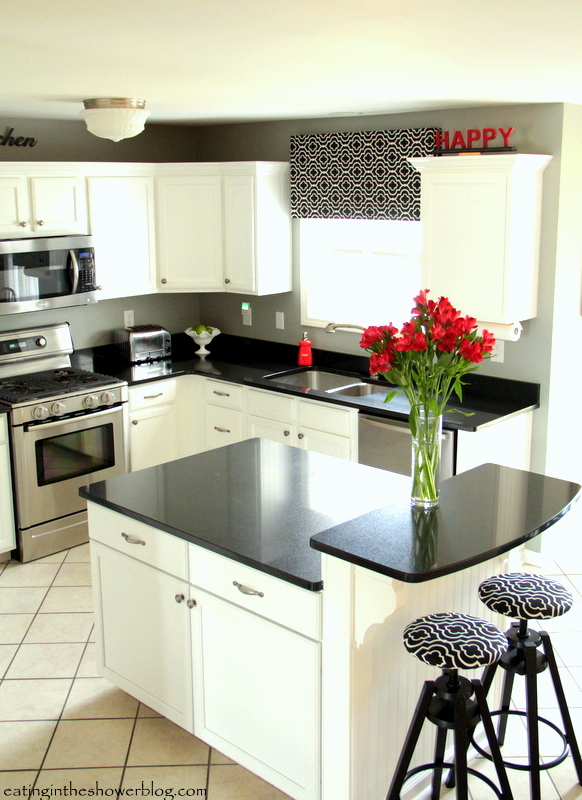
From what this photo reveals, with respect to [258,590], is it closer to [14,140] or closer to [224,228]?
[224,228]

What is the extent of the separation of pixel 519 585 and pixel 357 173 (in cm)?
288

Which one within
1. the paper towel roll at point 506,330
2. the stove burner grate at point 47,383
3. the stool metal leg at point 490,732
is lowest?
the stool metal leg at point 490,732

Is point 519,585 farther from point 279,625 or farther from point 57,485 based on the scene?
point 57,485

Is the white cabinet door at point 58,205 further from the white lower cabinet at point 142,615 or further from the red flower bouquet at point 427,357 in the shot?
the red flower bouquet at point 427,357

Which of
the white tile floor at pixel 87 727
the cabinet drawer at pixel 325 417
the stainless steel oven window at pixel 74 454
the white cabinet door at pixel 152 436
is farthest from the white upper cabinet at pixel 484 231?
the stainless steel oven window at pixel 74 454

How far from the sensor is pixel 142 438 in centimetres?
514

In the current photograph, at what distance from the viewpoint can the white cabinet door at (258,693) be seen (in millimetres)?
2523

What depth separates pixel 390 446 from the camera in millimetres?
4258

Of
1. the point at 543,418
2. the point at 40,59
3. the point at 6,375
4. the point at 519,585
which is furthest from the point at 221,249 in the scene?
→ the point at 519,585

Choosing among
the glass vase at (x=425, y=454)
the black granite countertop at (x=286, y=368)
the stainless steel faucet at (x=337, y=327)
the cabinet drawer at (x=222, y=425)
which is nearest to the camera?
the glass vase at (x=425, y=454)

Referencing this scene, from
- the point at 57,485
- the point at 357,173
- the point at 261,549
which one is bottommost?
the point at 57,485

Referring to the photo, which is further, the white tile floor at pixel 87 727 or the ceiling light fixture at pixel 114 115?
the ceiling light fixture at pixel 114 115

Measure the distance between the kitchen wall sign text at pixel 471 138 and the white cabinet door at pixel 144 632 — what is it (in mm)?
2651

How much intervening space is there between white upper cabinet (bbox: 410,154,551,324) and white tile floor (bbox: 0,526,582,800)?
4.93 feet
